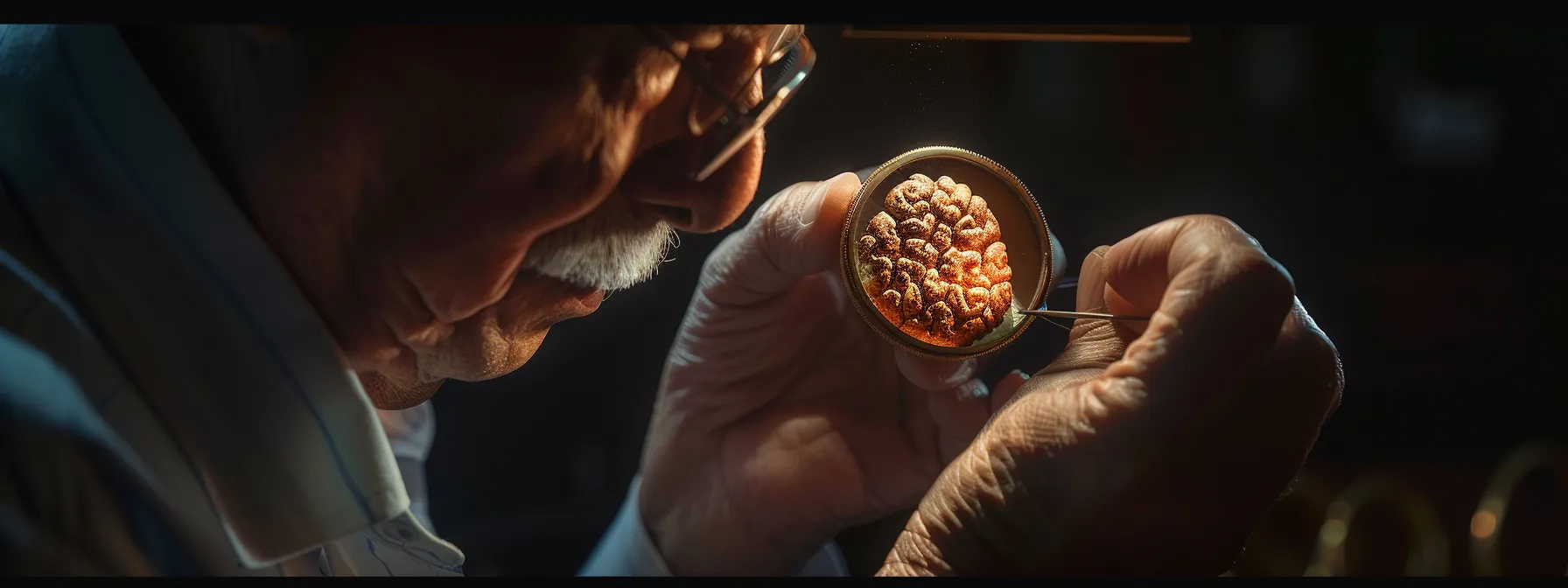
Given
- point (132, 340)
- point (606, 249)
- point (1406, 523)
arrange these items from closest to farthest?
point (132, 340)
point (606, 249)
point (1406, 523)

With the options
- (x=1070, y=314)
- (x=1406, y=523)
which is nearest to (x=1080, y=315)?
(x=1070, y=314)

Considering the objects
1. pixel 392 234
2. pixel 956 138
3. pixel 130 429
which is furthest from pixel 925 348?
pixel 130 429

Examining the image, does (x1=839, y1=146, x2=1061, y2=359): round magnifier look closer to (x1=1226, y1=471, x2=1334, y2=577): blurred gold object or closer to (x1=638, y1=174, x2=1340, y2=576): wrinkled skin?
(x1=638, y1=174, x2=1340, y2=576): wrinkled skin

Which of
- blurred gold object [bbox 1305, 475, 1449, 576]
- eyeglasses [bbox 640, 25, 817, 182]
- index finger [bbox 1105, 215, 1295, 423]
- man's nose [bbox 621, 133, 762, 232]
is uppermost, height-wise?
eyeglasses [bbox 640, 25, 817, 182]

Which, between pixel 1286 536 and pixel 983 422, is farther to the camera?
pixel 1286 536

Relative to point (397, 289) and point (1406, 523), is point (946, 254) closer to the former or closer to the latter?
point (397, 289)

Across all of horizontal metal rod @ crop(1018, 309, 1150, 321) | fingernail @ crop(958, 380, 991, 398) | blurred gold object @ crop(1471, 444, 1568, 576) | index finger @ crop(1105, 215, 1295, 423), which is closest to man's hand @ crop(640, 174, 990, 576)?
fingernail @ crop(958, 380, 991, 398)
